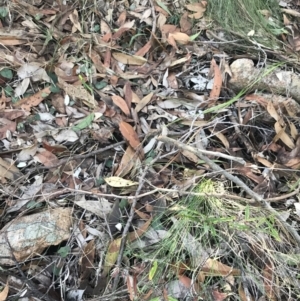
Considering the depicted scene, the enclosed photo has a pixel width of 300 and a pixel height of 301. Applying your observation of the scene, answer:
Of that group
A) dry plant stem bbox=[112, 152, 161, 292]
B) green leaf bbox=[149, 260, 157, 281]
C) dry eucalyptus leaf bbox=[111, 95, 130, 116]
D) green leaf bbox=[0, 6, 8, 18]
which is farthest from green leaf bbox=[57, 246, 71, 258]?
green leaf bbox=[0, 6, 8, 18]

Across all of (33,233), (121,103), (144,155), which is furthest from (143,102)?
(33,233)

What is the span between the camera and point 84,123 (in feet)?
5.87

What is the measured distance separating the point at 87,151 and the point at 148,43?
55cm

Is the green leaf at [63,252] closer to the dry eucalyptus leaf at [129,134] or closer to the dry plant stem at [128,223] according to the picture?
the dry plant stem at [128,223]

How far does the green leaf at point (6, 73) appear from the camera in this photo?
73.2 inches

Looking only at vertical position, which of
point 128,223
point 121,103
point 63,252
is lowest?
point 63,252

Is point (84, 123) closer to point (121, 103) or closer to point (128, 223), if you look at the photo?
point (121, 103)

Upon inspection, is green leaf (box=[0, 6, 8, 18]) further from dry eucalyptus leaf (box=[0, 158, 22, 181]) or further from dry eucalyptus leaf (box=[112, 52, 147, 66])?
dry eucalyptus leaf (box=[0, 158, 22, 181])

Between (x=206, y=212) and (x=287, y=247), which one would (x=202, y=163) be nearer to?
(x=206, y=212)

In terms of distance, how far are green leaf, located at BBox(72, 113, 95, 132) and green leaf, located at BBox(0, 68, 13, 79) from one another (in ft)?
1.13

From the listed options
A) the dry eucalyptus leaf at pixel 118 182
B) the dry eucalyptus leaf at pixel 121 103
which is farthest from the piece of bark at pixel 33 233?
the dry eucalyptus leaf at pixel 121 103

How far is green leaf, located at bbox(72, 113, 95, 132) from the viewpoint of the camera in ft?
5.84

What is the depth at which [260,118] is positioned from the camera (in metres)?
1.83

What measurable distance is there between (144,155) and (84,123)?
0.26 meters
